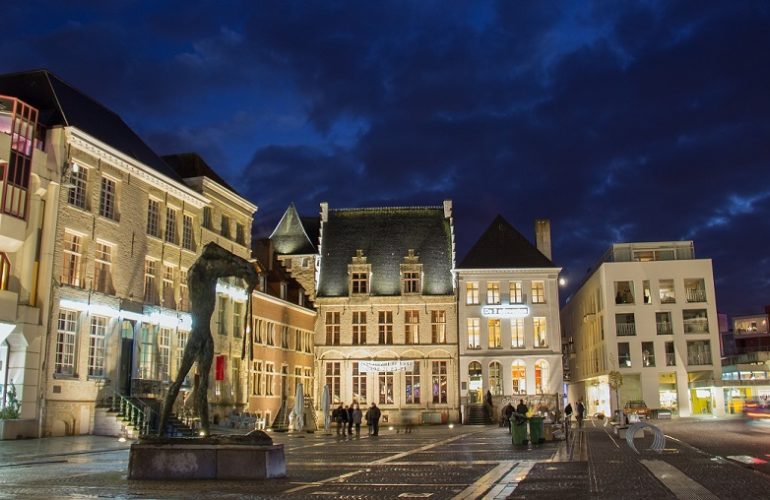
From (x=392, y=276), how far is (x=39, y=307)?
3118 centimetres

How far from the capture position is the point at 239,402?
39188 mm

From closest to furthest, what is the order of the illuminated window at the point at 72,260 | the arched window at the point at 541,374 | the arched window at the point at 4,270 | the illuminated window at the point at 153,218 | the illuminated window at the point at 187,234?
the arched window at the point at 4,270
the illuminated window at the point at 72,260
the illuminated window at the point at 153,218
the illuminated window at the point at 187,234
the arched window at the point at 541,374

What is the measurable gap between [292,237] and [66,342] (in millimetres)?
29592

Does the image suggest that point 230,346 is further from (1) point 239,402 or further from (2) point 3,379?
(2) point 3,379

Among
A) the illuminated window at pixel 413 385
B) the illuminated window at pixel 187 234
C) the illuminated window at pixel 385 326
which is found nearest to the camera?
the illuminated window at pixel 187 234

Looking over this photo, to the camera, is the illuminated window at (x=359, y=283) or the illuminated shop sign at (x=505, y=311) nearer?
the illuminated shop sign at (x=505, y=311)

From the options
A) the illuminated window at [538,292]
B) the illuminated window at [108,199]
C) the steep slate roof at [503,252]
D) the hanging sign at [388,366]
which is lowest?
the hanging sign at [388,366]

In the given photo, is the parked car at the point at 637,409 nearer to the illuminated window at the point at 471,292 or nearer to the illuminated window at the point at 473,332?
the illuminated window at the point at 473,332

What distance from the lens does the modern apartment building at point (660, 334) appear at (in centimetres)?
5431

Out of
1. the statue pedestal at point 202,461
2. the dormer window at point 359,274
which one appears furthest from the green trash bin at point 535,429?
the dormer window at point 359,274

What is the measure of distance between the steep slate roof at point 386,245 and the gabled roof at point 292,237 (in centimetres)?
138

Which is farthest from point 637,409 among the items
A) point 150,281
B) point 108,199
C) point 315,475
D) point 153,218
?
point 315,475

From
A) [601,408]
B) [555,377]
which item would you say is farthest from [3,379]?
[601,408]

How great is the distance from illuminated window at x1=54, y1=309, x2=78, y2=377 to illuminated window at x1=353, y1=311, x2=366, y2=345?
27219 mm
